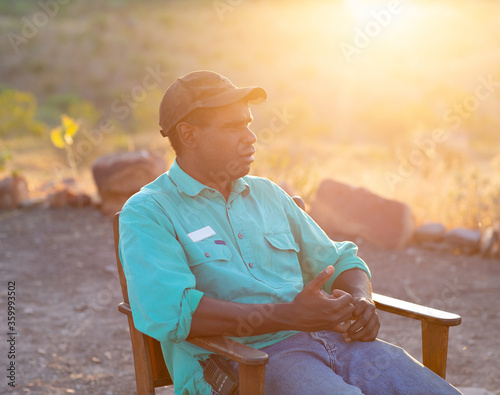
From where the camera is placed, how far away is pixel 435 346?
221 centimetres

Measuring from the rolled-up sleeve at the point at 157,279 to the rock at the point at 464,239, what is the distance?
15.6 ft

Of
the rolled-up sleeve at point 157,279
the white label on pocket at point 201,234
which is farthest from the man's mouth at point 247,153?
the rolled-up sleeve at point 157,279

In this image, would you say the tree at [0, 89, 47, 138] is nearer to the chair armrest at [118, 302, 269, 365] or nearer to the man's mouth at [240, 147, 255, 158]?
the man's mouth at [240, 147, 255, 158]

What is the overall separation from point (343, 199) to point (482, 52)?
34471mm

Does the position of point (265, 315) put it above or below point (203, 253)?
below

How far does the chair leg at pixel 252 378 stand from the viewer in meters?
1.74

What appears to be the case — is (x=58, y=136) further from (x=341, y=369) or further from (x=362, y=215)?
(x=341, y=369)

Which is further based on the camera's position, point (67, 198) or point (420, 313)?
point (67, 198)

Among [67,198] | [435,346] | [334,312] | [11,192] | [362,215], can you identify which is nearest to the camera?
[334,312]

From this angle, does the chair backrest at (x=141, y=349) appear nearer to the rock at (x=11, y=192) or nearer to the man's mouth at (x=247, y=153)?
the man's mouth at (x=247, y=153)

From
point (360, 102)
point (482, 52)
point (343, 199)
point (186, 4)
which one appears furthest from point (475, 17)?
point (343, 199)

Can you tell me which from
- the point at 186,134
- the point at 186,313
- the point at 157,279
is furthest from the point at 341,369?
the point at 186,134


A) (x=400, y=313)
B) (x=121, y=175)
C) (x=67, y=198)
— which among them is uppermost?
(x=400, y=313)

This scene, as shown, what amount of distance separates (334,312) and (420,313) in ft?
1.35
